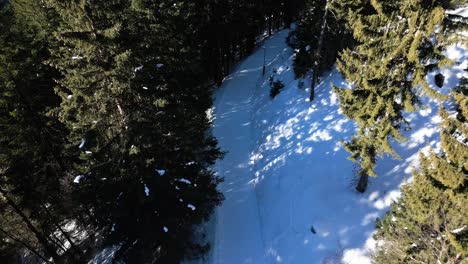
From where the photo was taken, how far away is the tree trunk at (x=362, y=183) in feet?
55.4

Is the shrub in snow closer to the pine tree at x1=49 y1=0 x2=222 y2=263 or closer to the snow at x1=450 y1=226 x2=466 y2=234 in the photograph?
the pine tree at x1=49 y1=0 x2=222 y2=263

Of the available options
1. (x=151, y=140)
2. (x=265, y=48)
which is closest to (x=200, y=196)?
(x=151, y=140)

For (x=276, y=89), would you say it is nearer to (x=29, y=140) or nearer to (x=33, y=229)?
(x=29, y=140)

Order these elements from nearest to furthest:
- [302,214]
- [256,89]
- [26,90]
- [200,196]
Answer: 1. [200,196]
2. [302,214]
3. [26,90]
4. [256,89]

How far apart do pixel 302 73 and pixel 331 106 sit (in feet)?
20.7

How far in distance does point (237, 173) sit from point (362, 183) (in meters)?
9.87

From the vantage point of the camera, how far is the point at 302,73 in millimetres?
29719

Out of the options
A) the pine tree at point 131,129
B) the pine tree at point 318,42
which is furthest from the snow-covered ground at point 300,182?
the pine tree at point 131,129

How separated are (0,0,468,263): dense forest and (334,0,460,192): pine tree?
0.05m

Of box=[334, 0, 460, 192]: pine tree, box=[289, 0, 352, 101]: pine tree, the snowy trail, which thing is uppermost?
box=[334, 0, 460, 192]: pine tree

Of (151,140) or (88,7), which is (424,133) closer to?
(151,140)

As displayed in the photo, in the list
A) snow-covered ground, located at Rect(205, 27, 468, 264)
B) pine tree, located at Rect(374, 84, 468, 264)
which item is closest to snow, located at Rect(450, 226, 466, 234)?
pine tree, located at Rect(374, 84, 468, 264)

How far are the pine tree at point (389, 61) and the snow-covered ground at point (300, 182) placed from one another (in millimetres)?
1787

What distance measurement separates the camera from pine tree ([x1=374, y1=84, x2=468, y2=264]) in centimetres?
866
